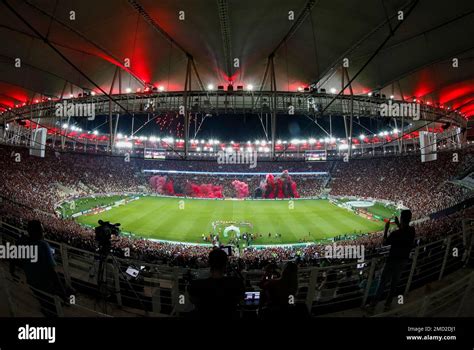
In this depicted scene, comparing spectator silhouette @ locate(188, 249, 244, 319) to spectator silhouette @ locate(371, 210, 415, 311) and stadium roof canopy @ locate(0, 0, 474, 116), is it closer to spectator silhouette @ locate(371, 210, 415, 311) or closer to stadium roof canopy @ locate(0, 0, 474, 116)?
spectator silhouette @ locate(371, 210, 415, 311)

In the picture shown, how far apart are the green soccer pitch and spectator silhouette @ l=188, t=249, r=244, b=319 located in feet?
68.3

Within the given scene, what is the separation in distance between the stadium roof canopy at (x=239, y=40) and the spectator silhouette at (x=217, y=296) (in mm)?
9597

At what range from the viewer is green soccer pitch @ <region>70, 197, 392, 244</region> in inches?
965

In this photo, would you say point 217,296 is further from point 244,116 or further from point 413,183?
point 413,183

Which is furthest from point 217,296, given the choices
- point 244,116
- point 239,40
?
point 244,116

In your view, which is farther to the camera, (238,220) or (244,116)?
(238,220)

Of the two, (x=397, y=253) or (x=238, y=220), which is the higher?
(x=397, y=253)

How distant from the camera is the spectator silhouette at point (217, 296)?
227 centimetres

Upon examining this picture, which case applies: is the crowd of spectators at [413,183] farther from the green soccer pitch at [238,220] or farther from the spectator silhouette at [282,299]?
the spectator silhouette at [282,299]

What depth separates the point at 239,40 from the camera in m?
13.5

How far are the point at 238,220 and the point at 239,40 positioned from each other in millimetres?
21045

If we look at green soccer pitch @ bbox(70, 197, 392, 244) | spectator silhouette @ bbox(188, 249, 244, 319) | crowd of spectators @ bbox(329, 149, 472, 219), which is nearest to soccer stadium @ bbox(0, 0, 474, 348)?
spectator silhouette @ bbox(188, 249, 244, 319)

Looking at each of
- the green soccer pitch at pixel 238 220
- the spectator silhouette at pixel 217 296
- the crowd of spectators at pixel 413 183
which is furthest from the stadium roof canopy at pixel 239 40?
the green soccer pitch at pixel 238 220

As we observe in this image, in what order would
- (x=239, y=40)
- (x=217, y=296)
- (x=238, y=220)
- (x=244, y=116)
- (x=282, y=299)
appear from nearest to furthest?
(x=217, y=296) → (x=282, y=299) → (x=239, y=40) → (x=244, y=116) → (x=238, y=220)
